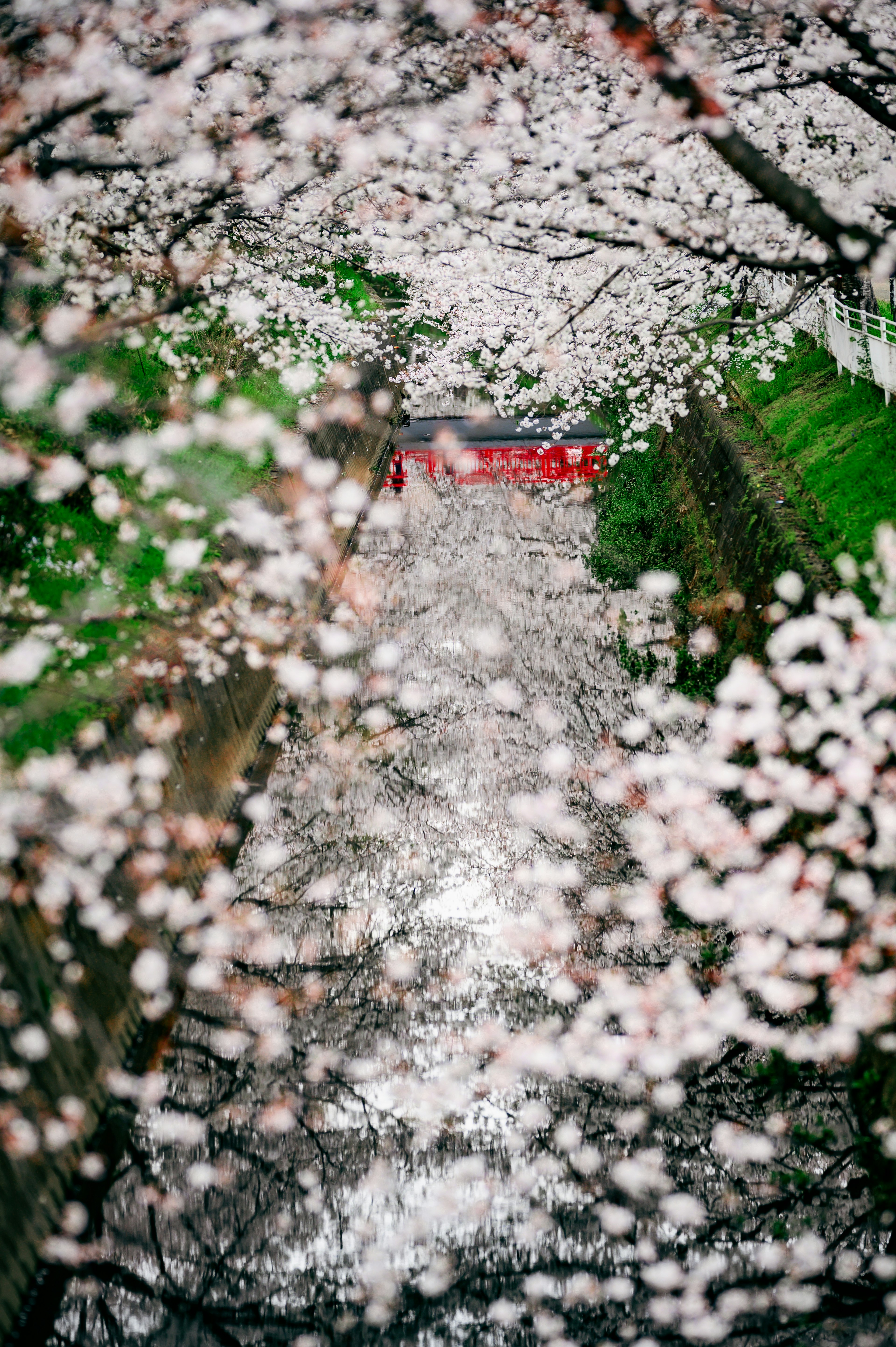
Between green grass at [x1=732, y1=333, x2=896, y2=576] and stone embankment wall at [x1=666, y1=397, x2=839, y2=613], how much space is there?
0.26m

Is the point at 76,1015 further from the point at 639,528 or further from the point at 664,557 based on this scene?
the point at 639,528

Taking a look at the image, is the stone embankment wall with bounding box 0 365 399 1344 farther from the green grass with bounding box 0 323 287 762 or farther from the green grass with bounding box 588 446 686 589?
the green grass with bounding box 588 446 686 589

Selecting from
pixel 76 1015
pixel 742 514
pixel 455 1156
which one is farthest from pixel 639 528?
pixel 76 1015

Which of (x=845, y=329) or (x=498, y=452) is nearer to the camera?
(x=845, y=329)

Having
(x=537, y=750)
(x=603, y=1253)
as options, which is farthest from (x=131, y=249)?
(x=603, y=1253)

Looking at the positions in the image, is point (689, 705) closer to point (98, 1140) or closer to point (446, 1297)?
point (446, 1297)

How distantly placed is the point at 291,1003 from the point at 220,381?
982cm

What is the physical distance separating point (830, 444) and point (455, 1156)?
958 cm

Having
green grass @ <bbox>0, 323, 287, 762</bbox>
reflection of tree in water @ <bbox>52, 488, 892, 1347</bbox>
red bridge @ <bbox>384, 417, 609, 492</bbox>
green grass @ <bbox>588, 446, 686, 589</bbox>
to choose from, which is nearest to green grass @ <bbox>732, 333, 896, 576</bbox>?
green grass @ <bbox>588, 446, 686, 589</bbox>

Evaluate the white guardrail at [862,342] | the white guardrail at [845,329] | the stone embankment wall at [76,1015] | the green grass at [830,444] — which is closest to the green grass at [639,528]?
the green grass at [830,444]

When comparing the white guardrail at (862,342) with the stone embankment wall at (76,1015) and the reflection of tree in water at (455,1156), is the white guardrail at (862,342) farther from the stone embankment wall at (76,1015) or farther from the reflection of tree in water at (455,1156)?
the stone embankment wall at (76,1015)

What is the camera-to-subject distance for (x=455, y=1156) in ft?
23.0

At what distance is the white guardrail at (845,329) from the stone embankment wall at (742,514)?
67.8 inches

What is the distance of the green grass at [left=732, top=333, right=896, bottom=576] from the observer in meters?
9.60
